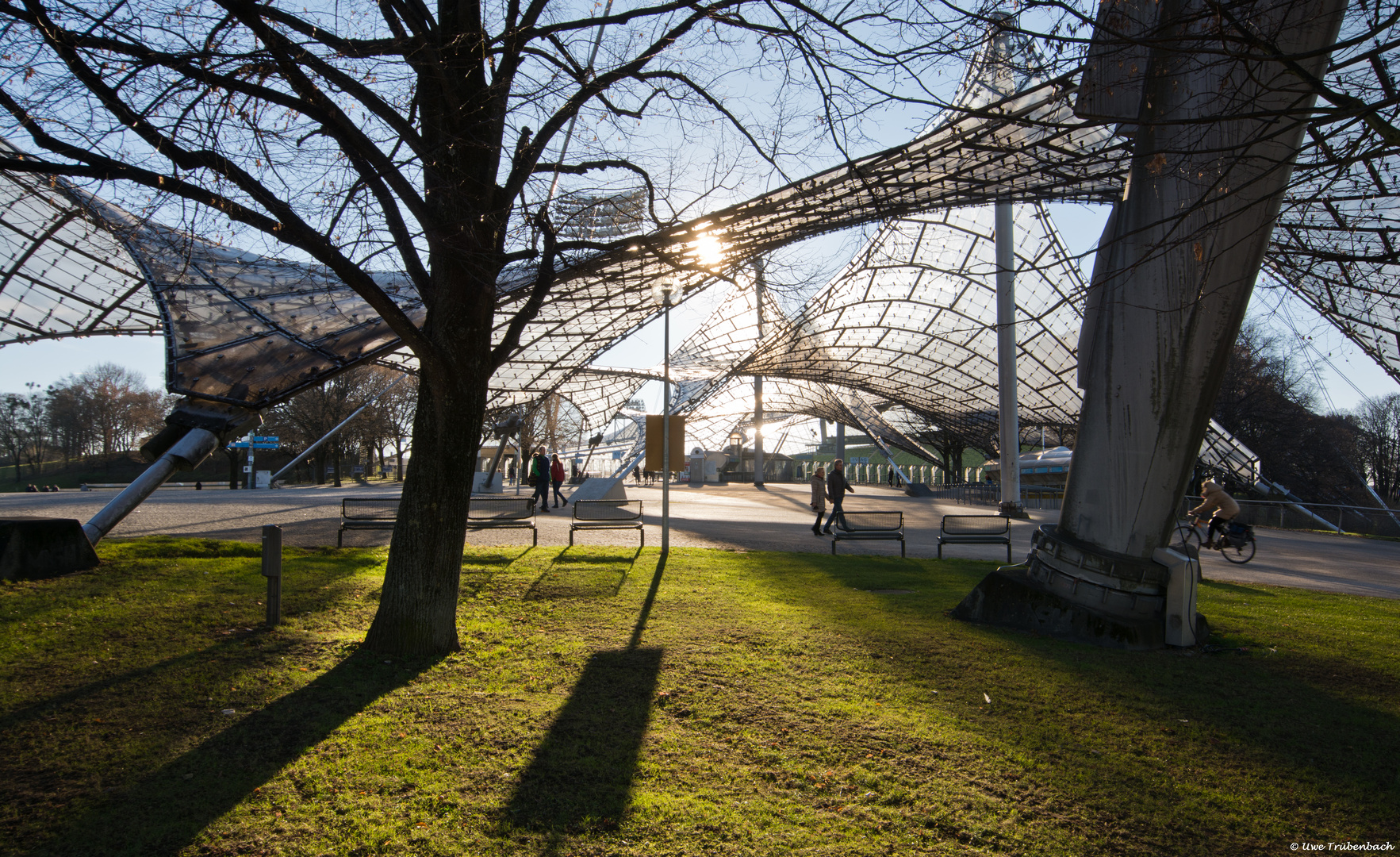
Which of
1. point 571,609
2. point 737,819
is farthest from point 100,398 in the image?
point 737,819

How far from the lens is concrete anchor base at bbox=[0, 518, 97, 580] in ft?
25.7

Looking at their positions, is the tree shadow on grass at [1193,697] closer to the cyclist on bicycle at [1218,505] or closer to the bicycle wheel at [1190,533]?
the cyclist on bicycle at [1218,505]

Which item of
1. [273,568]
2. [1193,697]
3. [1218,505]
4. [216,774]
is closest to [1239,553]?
[1218,505]

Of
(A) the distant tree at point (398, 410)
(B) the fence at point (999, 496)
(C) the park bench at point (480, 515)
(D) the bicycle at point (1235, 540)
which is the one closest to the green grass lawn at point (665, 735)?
(C) the park bench at point (480, 515)

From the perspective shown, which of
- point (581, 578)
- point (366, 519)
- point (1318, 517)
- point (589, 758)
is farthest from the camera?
point (1318, 517)

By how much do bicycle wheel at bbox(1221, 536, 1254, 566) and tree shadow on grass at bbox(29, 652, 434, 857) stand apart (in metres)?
15.8

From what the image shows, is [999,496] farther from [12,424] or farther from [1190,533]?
[12,424]

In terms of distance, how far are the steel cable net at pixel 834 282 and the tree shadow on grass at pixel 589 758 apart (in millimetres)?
3270

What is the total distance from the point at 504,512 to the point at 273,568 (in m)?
7.39

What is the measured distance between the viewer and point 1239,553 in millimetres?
15078

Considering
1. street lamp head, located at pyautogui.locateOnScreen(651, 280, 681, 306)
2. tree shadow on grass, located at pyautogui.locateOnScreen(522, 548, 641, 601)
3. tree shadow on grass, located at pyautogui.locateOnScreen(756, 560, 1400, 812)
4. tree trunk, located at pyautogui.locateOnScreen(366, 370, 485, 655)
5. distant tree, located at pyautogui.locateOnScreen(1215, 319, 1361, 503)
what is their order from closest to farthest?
tree shadow on grass, located at pyautogui.locateOnScreen(756, 560, 1400, 812)
tree trunk, located at pyautogui.locateOnScreen(366, 370, 485, 655)
tree shadow on grass, located at pyautogui.locateOnScreen(522, 548, 641, 601)
street lamp head, located at pyautogui.locateOnScreen(651, 280, 681, 306)
distant tree, located at pyautogui.locateOnScreen(1215, 319, 1361, 503)

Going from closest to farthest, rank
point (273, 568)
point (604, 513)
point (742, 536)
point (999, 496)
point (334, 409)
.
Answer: point (273, 568) < point (604, 513) < point (742, 536) < point (999, 496) < point (334, 409)

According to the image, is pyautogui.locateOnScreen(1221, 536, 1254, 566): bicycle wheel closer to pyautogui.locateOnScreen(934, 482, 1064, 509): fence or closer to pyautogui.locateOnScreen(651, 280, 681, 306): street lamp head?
pyautogui.locateOnScreen(651, 280, 681, 306): street lamp head

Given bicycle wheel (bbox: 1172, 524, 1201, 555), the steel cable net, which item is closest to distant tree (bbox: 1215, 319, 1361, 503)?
the steel cable net
